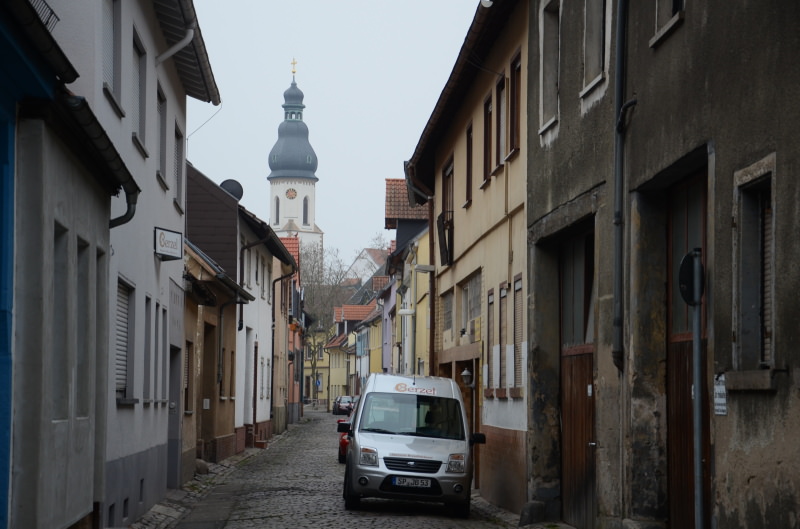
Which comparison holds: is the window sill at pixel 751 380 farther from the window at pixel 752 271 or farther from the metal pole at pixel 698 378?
the metal pole at pixel 698 378

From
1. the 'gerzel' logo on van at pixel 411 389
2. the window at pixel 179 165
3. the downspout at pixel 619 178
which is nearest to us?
the downspout at pixel 619 178

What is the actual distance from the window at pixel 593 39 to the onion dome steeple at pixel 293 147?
155 metres

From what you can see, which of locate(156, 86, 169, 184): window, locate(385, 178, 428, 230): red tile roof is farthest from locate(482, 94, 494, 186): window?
locate(385, 178, 428, 230): red tile roof

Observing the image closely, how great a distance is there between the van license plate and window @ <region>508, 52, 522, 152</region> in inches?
187

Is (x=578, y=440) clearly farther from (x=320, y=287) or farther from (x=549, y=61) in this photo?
(x=320, y=287)

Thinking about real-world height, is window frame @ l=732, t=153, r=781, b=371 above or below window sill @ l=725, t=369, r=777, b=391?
above

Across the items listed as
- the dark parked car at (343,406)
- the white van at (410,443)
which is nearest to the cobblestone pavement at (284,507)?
the white van at (410,443)

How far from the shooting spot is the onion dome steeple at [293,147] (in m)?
168

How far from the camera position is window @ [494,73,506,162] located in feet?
64.7

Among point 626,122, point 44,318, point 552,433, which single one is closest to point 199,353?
point 552,433

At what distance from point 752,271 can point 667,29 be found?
9.00 ft

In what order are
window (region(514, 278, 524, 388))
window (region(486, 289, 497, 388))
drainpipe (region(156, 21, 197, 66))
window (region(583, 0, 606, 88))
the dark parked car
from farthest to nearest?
1. the dark parked car
2. window (region(486, 289, 497, 388))
3. window (region(514, 278, 524, 388))
4. drainpipe (region(156, 21, 197, 66))
5. window (region(583, 0, 606, 88))

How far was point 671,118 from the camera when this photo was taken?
35.9ft

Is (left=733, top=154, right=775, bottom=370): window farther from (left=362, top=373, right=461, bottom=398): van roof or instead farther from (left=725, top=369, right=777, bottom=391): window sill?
(left=362, top=373, right=461, bottom=398): van roof
